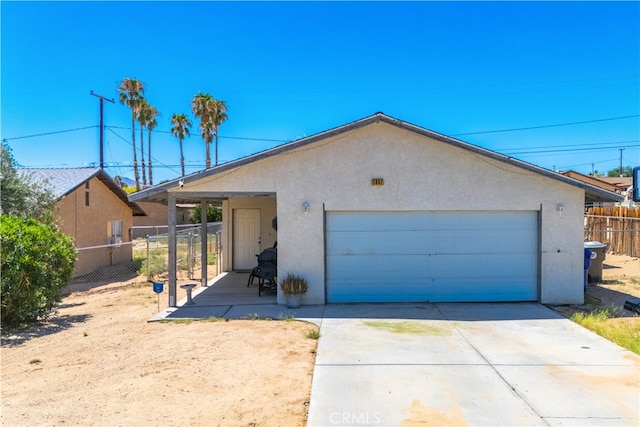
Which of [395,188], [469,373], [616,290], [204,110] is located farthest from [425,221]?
[204,110]

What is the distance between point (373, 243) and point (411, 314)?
6.14 feet

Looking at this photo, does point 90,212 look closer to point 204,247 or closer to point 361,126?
point 204,247

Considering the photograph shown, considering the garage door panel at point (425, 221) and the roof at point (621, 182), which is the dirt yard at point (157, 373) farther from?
the roof at point (621, 182)

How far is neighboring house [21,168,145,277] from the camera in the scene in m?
16.5

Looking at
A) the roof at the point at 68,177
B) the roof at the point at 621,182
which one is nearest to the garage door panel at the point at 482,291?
the roof at the point at 68,177

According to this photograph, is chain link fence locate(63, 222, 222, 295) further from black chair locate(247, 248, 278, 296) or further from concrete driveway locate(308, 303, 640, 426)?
concrete driveway locate(308, 303, 640, 426)

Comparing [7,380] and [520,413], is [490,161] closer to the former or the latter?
[520,413]

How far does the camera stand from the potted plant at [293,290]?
9.73 metres

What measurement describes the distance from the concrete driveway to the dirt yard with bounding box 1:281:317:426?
1.55 feet

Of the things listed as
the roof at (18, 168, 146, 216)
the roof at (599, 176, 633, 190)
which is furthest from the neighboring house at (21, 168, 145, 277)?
the roof at (599, 176, 633, 190)

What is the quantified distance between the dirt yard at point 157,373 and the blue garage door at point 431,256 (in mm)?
2337

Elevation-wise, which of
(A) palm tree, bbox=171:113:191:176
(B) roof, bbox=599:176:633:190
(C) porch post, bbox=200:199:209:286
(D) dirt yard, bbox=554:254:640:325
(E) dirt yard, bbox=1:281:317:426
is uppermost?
(A) palm tree, bbox=171:113:191:176

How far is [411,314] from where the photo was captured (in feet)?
30.2

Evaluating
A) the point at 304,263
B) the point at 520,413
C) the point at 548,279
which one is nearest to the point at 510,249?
the point at 548,279
